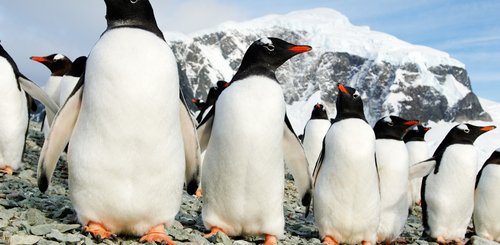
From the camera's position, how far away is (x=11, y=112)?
6.68m

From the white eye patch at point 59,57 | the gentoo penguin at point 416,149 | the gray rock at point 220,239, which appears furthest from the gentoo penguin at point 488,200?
the white eye patch at point 59,57

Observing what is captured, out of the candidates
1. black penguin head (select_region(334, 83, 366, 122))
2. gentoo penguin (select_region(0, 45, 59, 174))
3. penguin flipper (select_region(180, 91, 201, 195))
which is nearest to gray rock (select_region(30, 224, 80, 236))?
penguin flipper (select_region(180, 91, 201, 195))

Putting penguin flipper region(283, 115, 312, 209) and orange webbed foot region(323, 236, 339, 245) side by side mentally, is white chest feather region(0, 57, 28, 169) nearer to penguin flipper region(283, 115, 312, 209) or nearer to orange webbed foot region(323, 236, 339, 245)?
penguin flipper region(283, 115, 312, 209)

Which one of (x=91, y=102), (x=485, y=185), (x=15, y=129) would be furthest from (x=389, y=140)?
(x=15, y=129)

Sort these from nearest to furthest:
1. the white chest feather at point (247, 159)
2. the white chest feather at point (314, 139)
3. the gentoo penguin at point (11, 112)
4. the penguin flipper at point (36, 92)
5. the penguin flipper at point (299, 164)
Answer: the white chest feather at point (247, 159)
the penguin flipper at point (299, 164)
the penguin flipper at point (36, 92)
the gentoo penguin at point (11, 112)
the white chest feather at point (314, 139)

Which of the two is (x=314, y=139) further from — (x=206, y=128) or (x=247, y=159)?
(x=247, y=159)

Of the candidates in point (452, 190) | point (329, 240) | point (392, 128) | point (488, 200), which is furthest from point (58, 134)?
point (488, 200)

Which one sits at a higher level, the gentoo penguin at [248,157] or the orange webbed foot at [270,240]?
the gentoo penguin at [248,157]

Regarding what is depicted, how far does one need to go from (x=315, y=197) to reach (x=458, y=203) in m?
2.41

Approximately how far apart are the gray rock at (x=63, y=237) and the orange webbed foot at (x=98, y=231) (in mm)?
106

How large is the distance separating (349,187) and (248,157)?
142 cm

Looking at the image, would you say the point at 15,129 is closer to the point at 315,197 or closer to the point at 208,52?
the point at 315,197

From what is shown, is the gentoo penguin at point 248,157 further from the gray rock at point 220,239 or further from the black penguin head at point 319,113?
the black penguin head at point 319,113

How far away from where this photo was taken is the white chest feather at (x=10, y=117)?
6.59 m
